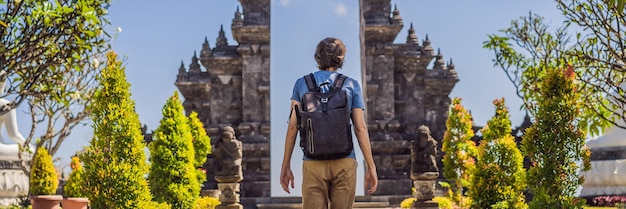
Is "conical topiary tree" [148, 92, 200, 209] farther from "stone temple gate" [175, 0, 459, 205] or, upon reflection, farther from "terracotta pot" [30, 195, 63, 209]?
"stone temple gate" [175, 0, 459, 205]

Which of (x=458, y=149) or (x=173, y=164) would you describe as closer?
(x=173, y=164)

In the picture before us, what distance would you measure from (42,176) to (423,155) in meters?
9.89

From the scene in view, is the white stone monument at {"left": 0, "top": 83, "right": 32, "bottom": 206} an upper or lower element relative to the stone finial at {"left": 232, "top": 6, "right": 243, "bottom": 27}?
lower

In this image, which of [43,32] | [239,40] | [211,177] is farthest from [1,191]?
[43,32]

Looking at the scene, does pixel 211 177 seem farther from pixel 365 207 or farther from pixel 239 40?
pixel 365 207

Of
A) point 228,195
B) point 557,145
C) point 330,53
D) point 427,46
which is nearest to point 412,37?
point 427,46

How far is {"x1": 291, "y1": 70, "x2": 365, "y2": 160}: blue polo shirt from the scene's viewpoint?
570cm

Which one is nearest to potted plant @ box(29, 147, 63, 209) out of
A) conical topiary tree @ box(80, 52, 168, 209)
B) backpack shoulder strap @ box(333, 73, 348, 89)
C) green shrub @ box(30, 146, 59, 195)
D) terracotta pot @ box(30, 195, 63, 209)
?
green shrub @ box(30, 146, 59, 195)

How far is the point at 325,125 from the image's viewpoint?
18.1 feet

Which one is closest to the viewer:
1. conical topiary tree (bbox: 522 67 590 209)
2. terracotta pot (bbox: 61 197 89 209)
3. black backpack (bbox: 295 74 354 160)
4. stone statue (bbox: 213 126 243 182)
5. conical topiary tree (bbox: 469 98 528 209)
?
black backpack (bbox: 295 74 354 160)

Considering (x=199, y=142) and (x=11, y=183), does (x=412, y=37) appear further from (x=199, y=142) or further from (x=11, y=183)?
(x=11, y=183)

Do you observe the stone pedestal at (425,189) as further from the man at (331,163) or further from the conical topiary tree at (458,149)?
the man at (331,163)

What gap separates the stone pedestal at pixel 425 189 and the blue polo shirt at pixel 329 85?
13491 millimetres

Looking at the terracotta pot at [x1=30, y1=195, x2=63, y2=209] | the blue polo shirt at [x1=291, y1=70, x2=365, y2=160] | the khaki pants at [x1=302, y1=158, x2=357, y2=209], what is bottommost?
the terracotta pot at [x1=30, y1=195, x2=63, y2=209]
